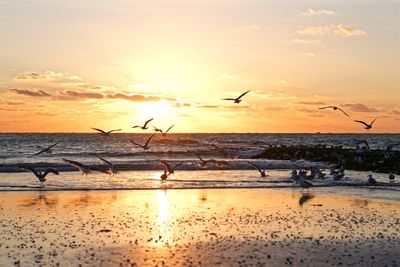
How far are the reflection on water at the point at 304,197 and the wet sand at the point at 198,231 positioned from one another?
0.11 meters

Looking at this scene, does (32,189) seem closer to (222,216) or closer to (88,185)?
(88,185)

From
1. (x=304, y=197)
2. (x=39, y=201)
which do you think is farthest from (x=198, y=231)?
(x=304, y=197)

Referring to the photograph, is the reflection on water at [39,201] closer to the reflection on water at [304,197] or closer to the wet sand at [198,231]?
the wet sand at [198,231]

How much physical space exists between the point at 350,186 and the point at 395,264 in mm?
15902

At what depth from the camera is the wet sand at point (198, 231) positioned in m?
12.3

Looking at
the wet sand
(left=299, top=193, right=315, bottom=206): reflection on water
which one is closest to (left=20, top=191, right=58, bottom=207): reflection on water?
the wet sand

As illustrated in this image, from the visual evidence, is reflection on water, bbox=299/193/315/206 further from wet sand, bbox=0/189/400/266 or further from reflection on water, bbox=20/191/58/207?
reflection on water, bbox=20/191/58/207

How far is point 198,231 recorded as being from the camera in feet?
49.6

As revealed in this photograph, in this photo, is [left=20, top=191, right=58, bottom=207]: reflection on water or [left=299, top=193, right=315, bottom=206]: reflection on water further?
[left=299, top=193, right=315, bottom=206]: reflection on water

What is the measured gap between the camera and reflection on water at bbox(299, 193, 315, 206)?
69.6 feet

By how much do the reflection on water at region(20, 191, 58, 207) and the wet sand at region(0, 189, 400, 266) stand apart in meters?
0.04

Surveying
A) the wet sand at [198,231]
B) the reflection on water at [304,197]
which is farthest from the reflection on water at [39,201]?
the reflection on water at [304,197]

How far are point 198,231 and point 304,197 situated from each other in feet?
29.1

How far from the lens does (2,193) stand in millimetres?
23703
